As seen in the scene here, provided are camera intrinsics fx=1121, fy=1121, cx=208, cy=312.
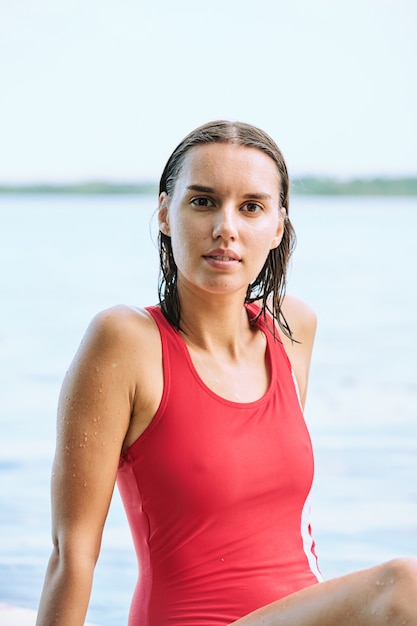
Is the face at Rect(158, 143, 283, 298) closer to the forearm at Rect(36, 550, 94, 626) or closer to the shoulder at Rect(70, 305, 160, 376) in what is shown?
the shoulder at Rect(70, 305, 160, 376)

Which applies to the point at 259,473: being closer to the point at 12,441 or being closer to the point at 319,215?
the point at 12,441

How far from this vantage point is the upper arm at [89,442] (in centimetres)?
144

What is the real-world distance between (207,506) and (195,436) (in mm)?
93

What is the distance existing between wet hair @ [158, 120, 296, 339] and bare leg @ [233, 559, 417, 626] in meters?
0.46

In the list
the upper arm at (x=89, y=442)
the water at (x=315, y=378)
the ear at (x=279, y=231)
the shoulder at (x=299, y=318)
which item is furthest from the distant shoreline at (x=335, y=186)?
the upper arm at (x=89, y=442)

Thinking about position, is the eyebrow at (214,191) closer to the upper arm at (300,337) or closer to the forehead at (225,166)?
the forehead at (225,166)

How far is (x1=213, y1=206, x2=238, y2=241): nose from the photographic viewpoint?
1501 millimetres

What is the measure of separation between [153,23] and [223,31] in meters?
0.53

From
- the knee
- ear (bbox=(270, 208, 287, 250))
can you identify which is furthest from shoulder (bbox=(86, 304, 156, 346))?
the knee

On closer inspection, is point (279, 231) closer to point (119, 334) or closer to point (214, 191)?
point (214, 191)

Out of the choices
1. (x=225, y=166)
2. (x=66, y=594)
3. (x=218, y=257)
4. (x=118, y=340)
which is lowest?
(x=66, y=594)

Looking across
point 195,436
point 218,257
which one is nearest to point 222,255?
point 218,257

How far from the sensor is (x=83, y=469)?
1.44 metres

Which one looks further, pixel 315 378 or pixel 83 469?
pixel 315 378
